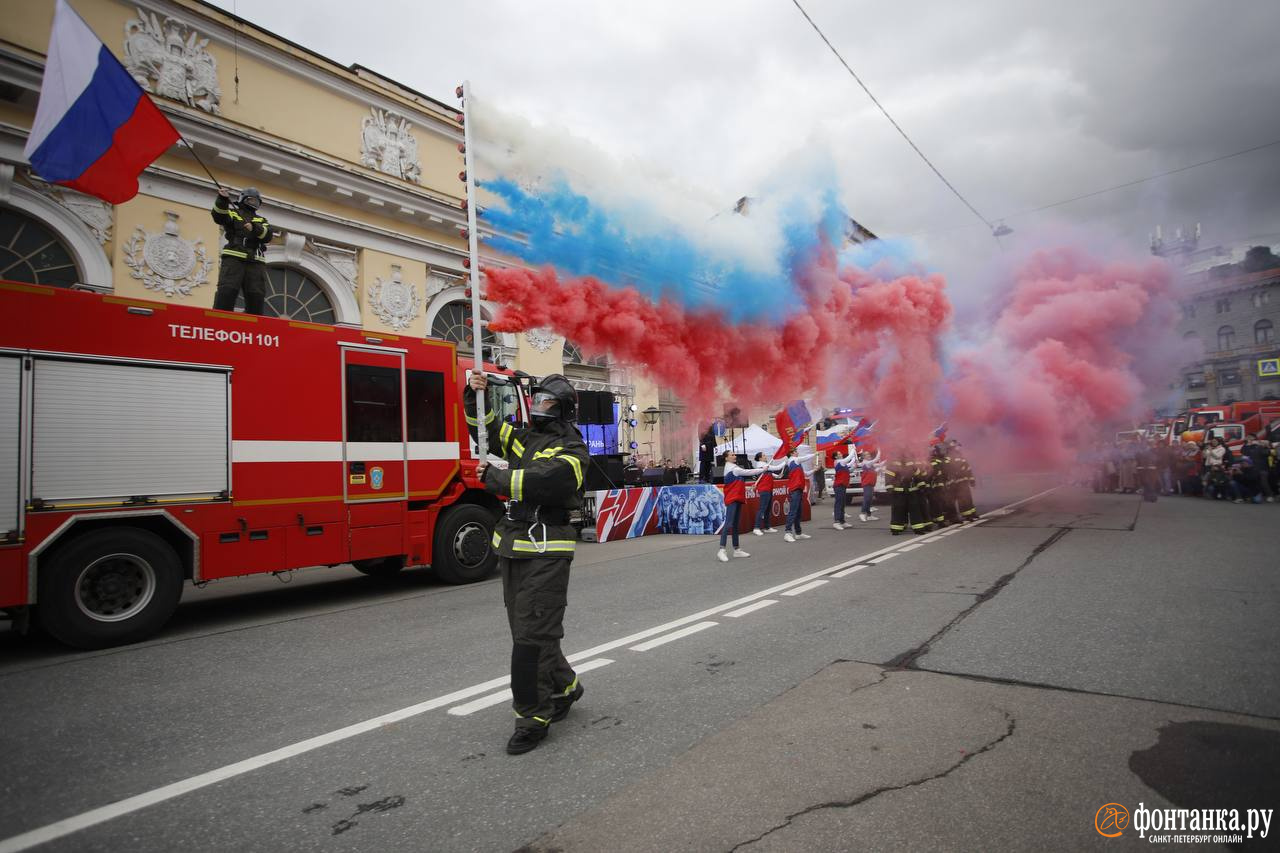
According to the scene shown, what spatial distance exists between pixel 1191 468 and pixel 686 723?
2279 centimetres

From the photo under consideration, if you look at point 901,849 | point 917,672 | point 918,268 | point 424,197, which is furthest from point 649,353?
point 424,197

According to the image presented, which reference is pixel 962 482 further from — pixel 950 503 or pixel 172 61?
pixel 172 61

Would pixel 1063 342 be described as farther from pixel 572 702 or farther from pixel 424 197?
pixel 424 197

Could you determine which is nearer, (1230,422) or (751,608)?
(751,608)

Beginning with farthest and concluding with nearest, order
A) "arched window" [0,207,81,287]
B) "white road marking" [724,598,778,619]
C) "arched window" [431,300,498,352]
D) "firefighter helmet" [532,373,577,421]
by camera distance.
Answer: "arched window" [431,300,498,352], "arched window" [0,207,81,287], "white road marking" [724,598,778,619], "firefighter helmet" [532,373,577,421]

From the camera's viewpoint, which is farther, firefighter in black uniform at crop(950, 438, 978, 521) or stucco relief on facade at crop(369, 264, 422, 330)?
stucco relief on facade at crop(369, 264, 422, 330)

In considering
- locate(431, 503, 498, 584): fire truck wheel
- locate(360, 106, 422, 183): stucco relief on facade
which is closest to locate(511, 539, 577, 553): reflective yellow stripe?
locate(431, 503, 498, 584): fire truck wheel

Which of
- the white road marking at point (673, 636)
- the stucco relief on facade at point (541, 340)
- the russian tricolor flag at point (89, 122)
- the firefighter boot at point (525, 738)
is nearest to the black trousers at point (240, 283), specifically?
the russian tricolor flag at point (89, 122)

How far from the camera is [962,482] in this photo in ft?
45.7

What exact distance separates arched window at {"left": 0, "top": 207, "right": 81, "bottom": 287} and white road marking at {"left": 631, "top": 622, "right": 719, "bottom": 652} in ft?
47.2

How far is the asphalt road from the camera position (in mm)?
2750

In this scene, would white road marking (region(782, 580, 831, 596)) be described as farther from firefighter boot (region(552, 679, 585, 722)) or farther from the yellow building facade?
the yellow building facade

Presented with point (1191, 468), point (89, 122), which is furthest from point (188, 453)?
point (1191, 468)

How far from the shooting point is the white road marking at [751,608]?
6461 mm
